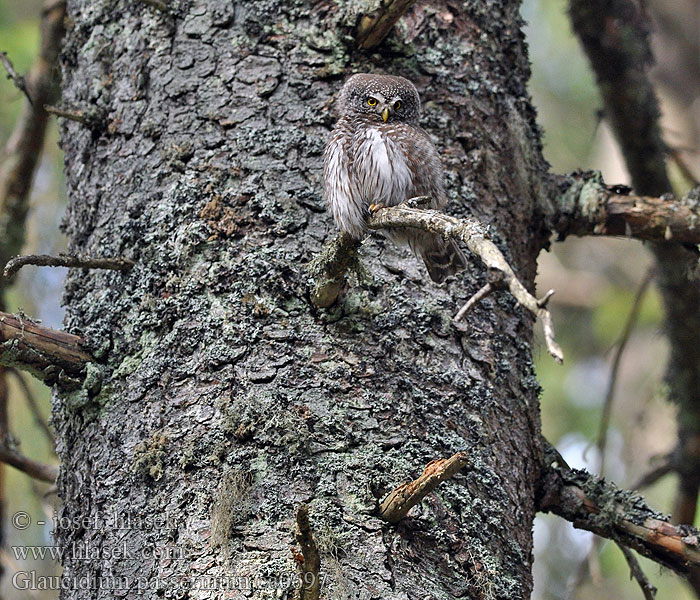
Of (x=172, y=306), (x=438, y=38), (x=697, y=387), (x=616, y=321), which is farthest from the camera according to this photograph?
(x=616, y=321)

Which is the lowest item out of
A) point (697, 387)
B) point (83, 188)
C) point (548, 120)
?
point (697, 387)

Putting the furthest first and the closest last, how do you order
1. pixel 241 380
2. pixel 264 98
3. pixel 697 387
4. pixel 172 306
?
1. pixel 697 387
2. pixel 264 98
3. pixel 172 306
4. pixel 241 380

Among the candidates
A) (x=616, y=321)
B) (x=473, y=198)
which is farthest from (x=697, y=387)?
(x=616, y=321)

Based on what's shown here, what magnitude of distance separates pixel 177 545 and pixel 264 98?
145 centimetres

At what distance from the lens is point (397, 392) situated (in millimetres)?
2428

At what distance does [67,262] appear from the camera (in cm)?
241

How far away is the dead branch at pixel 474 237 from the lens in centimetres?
144

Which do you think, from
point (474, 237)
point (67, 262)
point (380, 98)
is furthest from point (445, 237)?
point (380, 98)

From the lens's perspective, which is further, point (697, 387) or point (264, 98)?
point (697, 387)

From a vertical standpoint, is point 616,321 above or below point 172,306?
above

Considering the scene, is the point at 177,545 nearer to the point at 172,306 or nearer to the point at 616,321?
the point at 172,306

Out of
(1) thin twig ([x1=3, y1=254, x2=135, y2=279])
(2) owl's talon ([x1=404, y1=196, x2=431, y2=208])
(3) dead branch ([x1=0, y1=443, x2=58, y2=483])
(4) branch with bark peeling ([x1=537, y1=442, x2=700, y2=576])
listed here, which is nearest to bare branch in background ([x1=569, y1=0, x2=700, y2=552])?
(4) branch with bark peeling ([x1=537, y1=442, x2=700, y2=576])

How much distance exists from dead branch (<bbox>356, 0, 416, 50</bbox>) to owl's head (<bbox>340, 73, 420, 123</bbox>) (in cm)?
13

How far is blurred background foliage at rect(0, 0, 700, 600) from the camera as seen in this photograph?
5227 mm
